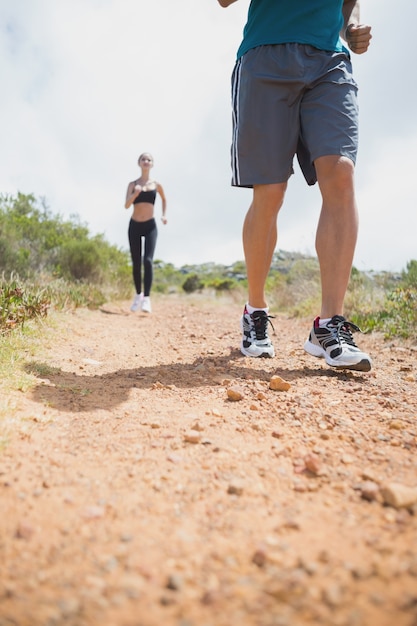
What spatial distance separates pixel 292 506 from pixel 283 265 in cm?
810

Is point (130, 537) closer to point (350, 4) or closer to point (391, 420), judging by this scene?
point (391, 420)

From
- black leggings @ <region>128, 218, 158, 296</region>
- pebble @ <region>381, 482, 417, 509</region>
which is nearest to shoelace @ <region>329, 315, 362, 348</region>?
pebble @ <region>381, 482, 417, 509</region>

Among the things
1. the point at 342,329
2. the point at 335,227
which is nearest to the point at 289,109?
the point at 335,227

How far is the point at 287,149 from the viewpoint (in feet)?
7.61

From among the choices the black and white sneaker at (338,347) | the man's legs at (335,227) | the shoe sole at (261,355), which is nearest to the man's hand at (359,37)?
the man's legs at (335,227)

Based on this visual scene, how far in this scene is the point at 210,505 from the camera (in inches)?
40.9

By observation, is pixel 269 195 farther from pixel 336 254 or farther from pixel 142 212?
pixel 142 212

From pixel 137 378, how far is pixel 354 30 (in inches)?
86.8

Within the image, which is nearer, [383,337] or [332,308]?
[332,308]

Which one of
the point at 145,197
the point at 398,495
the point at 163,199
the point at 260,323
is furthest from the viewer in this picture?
the point at 163,199

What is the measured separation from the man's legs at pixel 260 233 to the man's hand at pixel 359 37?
2.96ft

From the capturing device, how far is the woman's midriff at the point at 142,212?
6.29m

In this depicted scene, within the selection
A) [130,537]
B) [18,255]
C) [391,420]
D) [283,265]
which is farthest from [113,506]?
[283,265]

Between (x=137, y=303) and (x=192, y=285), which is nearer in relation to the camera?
(x=137, y=303)
